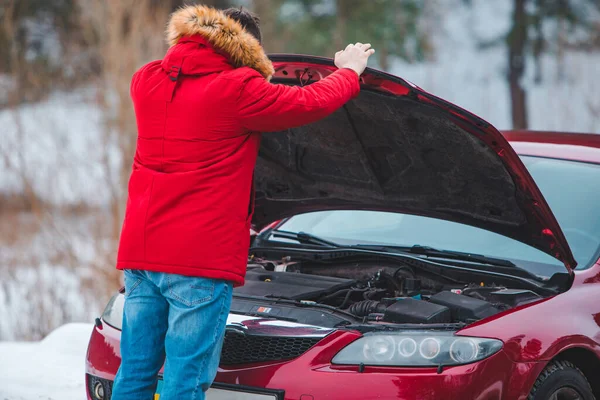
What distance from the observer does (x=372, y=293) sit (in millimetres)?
3770

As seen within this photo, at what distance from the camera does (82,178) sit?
28.1 ft

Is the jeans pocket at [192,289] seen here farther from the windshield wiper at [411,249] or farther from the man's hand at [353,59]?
the windshield wiper at [411,249]

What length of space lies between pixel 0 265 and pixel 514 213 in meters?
6.32

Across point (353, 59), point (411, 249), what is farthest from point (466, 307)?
point (353, 59)

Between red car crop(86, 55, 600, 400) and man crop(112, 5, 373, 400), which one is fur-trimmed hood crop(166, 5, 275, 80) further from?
red car crop(86, 55, 600, 400)

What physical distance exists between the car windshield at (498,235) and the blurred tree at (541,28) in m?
9.80

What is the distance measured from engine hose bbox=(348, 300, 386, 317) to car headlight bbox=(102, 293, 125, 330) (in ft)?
3.35

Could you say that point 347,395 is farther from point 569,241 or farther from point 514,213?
point 569,241

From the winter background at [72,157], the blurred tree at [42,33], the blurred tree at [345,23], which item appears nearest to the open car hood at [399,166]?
the winter background at [72,157]

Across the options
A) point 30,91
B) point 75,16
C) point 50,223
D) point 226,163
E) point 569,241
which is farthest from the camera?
point 75,16

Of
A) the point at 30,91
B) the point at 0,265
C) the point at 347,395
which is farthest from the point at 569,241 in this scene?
the point at 30,91

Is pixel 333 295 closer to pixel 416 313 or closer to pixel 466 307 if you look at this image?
pixel 416 313

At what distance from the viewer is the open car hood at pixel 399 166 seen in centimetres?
338

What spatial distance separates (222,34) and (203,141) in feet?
1.23
